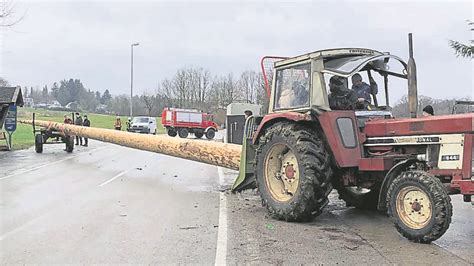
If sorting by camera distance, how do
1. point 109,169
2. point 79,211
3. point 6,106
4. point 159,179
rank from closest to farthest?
point 79,211, point 159,179, point 109,169, point 6,106

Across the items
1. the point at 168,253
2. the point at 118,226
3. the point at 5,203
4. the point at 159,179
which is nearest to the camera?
the point at 168,253

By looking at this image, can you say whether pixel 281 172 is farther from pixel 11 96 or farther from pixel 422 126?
pixel 11 96

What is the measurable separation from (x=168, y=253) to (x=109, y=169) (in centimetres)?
1036

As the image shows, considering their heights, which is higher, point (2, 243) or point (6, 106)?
point (6, 106)

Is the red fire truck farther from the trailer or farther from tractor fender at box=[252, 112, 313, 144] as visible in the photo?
tractor fender at box=[252, 112, 313, 144]

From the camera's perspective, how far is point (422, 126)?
649 centimetres

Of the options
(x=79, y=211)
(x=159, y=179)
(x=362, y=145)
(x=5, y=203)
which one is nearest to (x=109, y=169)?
(x=159, y=179)

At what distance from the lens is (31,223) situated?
741 centimetres

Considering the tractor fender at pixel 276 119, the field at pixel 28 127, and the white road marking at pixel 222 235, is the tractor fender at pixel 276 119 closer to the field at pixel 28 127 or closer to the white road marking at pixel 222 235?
the white road marking at pixel 222 235

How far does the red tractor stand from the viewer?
6.04 meters

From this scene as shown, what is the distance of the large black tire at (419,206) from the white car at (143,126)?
37.0 meters

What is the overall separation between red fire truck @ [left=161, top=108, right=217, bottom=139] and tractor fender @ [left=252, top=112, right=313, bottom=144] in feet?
Result: 113

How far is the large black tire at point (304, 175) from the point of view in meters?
7.13

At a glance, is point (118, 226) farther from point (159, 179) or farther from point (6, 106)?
point (6, 106)
